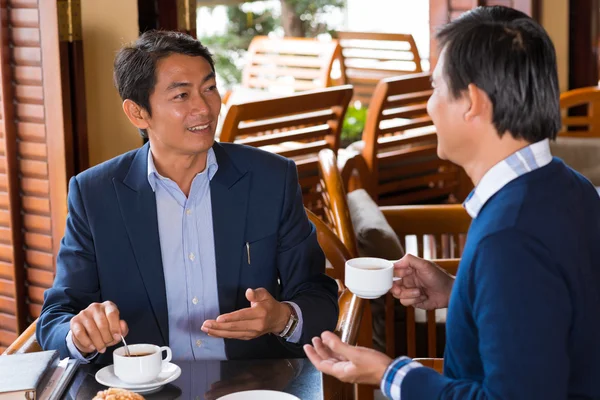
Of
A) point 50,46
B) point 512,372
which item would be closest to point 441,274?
point 512,372

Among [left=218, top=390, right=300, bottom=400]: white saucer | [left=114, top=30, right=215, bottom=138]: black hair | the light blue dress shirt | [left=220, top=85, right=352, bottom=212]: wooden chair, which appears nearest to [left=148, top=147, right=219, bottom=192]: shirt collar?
the light blue dress shirt

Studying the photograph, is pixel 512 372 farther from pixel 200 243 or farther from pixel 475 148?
pixel 200 243

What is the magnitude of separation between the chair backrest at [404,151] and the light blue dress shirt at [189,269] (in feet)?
6.50

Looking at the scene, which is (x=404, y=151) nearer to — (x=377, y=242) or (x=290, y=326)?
(x=377, y=242)

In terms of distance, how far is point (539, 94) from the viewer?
128 cm

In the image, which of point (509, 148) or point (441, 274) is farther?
point (441, 274)

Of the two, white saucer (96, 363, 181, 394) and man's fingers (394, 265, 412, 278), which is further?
man's fingers (394, 265, 412, 278)

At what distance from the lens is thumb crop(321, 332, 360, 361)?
1340mm

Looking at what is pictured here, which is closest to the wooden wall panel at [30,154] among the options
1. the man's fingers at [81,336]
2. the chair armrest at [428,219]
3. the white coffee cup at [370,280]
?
the chair armrest at [428,219]

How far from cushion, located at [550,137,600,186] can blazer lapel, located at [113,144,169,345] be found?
257 centimetres

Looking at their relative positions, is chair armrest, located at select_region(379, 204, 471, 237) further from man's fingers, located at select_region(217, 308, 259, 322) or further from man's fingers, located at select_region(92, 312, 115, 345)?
man's fingers, located at select_region(92, 312, 115, 345)

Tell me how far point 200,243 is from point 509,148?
2.88ft

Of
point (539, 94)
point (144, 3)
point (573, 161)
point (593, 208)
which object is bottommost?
point (573, 161)

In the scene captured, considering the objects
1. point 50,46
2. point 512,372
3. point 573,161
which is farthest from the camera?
point 573,161
